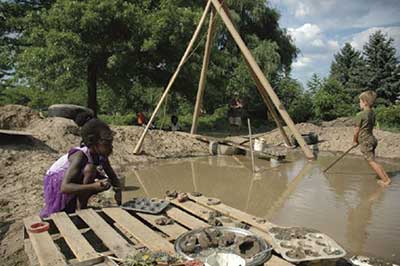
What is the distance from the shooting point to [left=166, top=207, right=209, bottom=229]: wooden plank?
3.00 m

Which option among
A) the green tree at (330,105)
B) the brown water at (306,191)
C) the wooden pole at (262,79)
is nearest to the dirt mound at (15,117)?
the brown water at (306,191)

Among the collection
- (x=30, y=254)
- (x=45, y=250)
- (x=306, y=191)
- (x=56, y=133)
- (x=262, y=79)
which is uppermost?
(x=262, y=79)

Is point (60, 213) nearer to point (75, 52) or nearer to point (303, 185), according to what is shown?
point (303, 185)

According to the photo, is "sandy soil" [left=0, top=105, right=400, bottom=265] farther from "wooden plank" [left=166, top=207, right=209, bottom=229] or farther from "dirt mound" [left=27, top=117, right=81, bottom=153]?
"wooden plank" [left=166, top=207, right=209, bottom=229]

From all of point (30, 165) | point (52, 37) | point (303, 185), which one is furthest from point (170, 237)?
point (52, 37)

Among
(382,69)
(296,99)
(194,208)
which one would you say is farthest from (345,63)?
(194,208)

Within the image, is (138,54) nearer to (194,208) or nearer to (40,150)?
(40,150)

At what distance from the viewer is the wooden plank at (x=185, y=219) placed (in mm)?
2996

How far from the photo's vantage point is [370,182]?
6598 millimetres

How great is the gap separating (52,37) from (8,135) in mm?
4500

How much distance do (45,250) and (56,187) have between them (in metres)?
0.89

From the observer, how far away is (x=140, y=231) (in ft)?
9.12

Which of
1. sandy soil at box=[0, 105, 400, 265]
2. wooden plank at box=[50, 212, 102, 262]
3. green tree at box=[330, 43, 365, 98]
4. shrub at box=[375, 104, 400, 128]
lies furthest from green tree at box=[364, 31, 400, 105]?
wooden plank at box=[50, 212, 102, 262]

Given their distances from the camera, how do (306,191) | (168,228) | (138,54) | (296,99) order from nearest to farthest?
(168,228)
(306,191)
(138,54)
(296,99)
